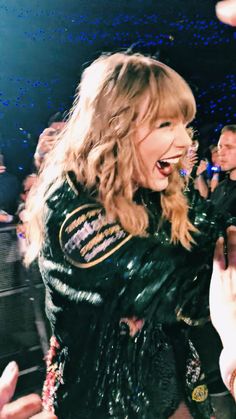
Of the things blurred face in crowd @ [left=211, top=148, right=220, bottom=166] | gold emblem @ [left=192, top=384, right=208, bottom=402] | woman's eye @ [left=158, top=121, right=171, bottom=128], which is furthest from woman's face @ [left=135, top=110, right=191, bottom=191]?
gold emblem @ [left=192, top=384, right=208, bottom=402]

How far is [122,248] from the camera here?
1228 mm

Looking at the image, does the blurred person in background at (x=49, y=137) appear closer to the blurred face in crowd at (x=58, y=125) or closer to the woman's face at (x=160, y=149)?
the blurred face in crowd at (x=58, y=125)

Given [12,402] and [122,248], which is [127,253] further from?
[12,402]

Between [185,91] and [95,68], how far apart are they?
10.3 inches

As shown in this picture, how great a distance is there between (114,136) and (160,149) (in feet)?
0.44

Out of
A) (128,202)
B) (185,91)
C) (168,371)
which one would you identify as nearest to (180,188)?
(128,202)

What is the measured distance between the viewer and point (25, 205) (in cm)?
127

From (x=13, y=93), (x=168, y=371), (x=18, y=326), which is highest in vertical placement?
(x=13, y=93)

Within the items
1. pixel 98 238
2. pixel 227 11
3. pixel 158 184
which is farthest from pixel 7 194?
pixel 227 11

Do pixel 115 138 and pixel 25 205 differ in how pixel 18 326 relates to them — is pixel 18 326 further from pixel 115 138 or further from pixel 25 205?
pixel 115 138

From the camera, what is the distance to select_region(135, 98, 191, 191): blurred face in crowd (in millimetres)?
1227

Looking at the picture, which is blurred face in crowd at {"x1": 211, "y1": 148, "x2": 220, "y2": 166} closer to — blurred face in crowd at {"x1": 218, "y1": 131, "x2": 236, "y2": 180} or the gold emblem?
blurred face in crowd at {"x1": 218, "y1": 131, "x2": 236, "y2": 180}

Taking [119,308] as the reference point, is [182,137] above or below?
above

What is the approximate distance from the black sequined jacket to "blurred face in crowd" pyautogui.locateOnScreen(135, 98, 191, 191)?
0.05m
